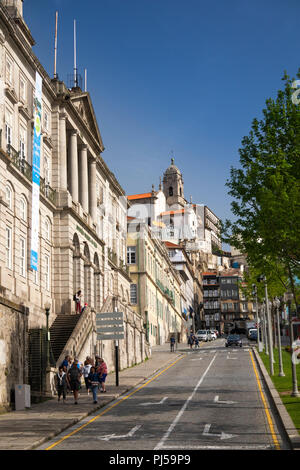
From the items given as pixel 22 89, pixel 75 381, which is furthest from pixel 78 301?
pixel 75 381

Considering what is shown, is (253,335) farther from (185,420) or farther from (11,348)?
(185,420)

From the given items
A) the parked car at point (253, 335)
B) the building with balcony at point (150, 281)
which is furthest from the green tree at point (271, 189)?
the parked car at point (253, 335)

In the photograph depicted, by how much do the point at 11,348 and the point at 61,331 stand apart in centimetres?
1173

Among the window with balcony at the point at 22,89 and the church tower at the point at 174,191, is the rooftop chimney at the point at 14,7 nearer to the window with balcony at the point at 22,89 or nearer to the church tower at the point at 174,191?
the window with balcony at the point at 22,89

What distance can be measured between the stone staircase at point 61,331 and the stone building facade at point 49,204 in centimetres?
69

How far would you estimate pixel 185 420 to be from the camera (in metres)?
20.7

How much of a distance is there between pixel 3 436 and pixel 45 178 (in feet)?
85.2

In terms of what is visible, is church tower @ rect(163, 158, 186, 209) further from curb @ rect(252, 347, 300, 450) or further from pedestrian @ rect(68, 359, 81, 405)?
pedestrian @ rect(68, 359, 81, 405)

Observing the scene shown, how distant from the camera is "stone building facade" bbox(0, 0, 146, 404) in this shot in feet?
108

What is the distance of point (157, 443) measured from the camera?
1645cm

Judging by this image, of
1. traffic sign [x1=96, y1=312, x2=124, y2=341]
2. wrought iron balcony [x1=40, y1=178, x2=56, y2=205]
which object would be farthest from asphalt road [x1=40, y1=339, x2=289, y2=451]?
wrought iron balcony [x1=40, y1=178, x2=56, y2=205]

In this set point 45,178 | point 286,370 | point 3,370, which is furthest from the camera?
point 45,178
